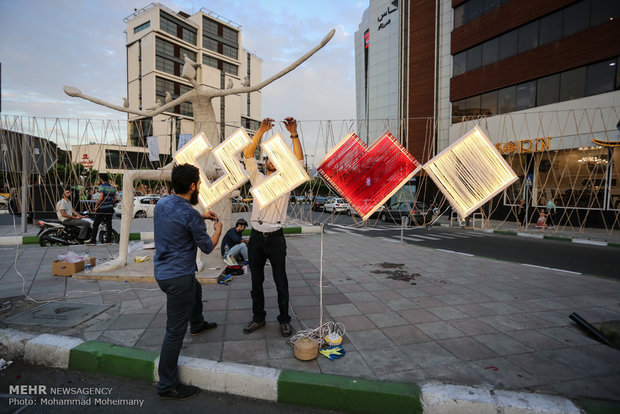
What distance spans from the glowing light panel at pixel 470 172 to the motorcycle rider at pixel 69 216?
9546 mm

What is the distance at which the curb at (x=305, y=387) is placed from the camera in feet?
7.88

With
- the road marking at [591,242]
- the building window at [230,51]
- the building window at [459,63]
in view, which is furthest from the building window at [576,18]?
the building window at [230,51]

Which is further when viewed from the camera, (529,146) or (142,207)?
(142,207)

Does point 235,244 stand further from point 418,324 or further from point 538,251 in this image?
point 538,251

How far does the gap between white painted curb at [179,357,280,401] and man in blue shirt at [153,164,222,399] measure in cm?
13

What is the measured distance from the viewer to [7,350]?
324cm

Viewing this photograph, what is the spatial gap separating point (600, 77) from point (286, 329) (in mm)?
19611

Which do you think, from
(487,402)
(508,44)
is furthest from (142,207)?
(508,44)

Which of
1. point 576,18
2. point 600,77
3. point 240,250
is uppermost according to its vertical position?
point 576,18

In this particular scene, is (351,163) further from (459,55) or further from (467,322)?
(459,55)

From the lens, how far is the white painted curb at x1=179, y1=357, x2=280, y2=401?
2.63 m

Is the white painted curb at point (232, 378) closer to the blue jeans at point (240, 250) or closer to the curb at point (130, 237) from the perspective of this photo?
the blue jeans at point (240, 250)

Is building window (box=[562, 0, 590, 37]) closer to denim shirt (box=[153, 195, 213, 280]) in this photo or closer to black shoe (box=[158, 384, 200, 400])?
denim shirt (box=[153, 195, 213, 280])

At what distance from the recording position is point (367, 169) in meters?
3.52
